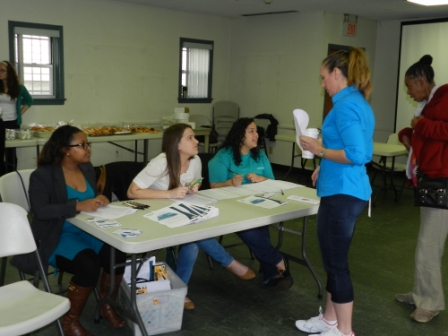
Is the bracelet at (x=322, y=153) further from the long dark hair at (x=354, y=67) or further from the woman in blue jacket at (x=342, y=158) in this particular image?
the long dark hair at (x=354, y=67)

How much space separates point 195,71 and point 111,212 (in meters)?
6.59

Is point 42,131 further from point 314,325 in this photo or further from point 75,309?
point 314,325

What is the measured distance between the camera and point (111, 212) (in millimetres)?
2744

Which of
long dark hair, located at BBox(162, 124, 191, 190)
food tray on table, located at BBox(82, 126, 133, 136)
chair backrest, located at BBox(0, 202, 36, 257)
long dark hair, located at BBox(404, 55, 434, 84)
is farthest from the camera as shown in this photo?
food tray on table, located at BBox(82, 126, 133, 136)

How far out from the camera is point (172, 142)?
10.7ft

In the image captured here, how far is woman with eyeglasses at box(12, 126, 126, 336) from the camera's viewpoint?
267 cm

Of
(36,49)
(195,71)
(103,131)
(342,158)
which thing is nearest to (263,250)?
(342,158)

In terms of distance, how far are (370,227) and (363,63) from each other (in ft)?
10.3

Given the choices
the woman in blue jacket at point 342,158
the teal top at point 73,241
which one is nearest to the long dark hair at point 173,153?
the teal top at point 73,241

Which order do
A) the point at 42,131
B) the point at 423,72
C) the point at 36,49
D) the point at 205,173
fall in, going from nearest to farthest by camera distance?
the point at 423,72 < the point at 205,173 < the point at 42,131 < the point at 36,49

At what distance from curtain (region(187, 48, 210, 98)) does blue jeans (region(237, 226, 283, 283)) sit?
5.88 m

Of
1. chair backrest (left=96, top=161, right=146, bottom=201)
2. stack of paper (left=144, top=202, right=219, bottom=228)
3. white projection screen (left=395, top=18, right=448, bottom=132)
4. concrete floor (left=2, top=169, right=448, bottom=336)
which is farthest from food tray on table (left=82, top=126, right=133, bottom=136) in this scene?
white projection screen (left=395, top=18, right=448, bottom=132)

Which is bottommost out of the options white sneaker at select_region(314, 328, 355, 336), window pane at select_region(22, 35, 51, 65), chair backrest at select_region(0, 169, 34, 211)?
white sneaker at select_region(314, 328, 355, 336)

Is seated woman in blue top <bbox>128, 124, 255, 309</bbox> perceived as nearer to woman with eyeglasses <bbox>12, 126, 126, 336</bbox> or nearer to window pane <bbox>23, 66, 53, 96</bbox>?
woman with eyeglasses <bbox>12, 126, 126, 336</bbox>
